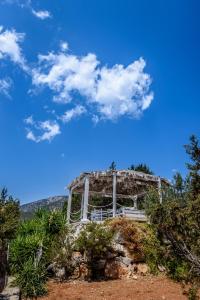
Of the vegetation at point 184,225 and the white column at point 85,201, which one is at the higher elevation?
the white column at point 85,201

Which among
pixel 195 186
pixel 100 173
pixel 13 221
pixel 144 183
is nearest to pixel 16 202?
pixel 13 221

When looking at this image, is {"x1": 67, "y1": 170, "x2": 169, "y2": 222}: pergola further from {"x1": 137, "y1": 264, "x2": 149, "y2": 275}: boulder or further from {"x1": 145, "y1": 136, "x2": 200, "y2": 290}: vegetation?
{"x1": 145, "y1": 136, "x2": 200, "y2": 290}: vegetation

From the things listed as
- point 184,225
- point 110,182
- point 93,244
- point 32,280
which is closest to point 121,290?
point 93,244

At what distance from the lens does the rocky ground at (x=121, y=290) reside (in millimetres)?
11516

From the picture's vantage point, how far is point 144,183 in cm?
2069

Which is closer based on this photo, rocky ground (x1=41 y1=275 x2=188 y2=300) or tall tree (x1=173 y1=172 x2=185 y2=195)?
tall tree (x1=173 y1=172 x2=185 y2=195)

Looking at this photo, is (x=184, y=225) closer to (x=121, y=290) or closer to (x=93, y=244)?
(x=121, y=290)

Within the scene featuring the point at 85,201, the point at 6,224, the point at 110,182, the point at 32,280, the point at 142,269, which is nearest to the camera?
the point at 6,224

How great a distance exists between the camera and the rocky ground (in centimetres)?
1152

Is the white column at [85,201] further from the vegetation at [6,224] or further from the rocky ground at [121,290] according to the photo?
the vegetation at [6,224]

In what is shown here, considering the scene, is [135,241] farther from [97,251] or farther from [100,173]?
[100,173]

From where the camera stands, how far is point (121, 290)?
12359mm

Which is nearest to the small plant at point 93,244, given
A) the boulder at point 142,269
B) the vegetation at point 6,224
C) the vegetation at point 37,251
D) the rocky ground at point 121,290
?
the vegetation at point 37,251

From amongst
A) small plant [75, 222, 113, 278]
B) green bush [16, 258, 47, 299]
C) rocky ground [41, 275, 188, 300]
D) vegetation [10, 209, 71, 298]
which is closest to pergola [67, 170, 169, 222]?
vegetation [10, 209, 71, 298]
